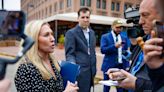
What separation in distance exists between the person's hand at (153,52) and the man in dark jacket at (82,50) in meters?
2.72

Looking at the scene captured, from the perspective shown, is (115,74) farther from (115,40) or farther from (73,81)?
(115,40)

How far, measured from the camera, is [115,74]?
2.08m

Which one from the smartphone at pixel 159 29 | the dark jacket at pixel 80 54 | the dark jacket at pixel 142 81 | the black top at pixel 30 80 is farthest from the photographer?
the dark jacket at pixel 80 54

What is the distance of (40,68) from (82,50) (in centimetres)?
183

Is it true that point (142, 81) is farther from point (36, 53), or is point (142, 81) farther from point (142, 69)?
point (36, 53)

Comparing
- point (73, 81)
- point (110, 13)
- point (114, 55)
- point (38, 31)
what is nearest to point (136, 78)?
point (73, 81)

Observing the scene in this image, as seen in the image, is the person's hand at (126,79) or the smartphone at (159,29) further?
the person's hand at (126,79)

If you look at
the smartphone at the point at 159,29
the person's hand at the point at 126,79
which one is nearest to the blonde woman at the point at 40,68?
the person's hand at the point at 126,79

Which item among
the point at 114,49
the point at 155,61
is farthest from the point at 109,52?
the point at 155,61

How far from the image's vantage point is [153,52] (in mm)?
1320

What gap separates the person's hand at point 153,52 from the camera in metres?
1.29

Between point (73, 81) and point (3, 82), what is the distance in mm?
1716

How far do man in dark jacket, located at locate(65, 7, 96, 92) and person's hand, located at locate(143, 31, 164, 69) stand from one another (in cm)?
272

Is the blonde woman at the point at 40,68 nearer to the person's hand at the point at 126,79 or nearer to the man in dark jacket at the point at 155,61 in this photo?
the person's hand at the point at 126,79
